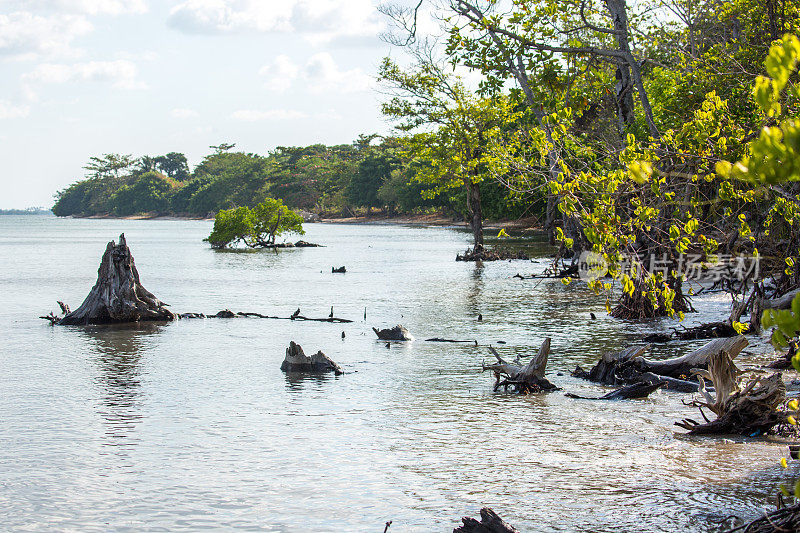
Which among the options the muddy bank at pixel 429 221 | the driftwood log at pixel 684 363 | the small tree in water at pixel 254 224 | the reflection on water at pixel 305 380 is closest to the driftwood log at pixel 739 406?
the driftwood log at pixel 684 363

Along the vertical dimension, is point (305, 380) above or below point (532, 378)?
below

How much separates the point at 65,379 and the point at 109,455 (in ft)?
14.6

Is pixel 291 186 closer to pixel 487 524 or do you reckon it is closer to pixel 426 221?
pixel 426 221

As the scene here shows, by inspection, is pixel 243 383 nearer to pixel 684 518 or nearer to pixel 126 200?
pixel 684 518

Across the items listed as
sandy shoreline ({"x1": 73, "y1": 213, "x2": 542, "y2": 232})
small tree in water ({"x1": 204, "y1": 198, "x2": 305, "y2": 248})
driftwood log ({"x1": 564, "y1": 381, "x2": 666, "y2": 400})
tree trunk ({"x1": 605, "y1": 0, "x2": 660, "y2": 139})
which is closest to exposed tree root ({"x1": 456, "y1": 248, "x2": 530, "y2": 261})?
small tree in water ({"x1": 204, "y1": 198, "x2": 305, "y2": 248})

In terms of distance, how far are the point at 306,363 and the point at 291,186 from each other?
126 metres

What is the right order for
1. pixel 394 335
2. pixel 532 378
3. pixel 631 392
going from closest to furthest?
1. pixel 631 392
2. pixel 532 378
3. pixel 394 335

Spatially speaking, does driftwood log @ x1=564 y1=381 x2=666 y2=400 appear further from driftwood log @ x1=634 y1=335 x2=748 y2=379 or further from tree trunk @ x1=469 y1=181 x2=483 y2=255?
tree trunk @ x1=469 y1=181 x2=483 y2=255

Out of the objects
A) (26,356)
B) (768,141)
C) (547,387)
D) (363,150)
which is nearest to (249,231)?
(26,356)

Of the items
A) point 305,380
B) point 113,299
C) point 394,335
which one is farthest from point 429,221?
point 305,380

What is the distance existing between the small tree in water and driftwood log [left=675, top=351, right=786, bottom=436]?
153 ft

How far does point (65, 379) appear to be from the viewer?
12180 mm

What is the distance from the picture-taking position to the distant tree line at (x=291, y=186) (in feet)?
333

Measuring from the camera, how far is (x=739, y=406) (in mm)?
8508
